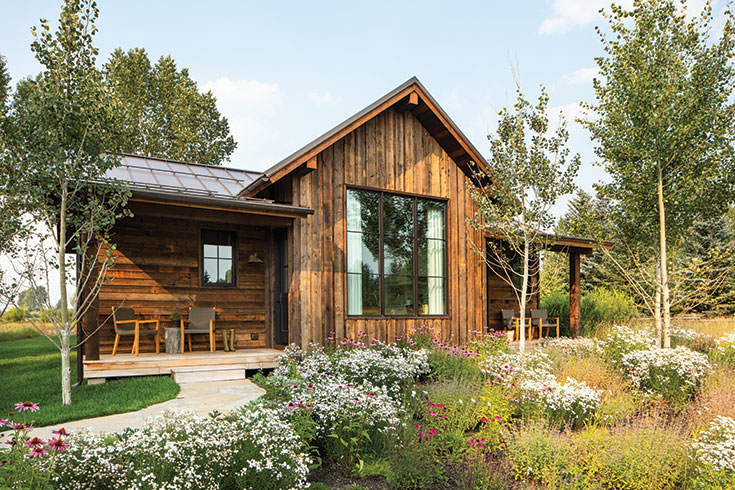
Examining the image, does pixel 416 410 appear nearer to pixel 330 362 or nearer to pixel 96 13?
pixel 330 362

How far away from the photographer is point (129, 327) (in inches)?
331

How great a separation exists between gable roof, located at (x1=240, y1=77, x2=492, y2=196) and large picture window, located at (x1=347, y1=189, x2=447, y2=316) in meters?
1.01

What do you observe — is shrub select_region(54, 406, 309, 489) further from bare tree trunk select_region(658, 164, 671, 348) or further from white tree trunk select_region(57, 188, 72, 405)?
bare tree trunk select_region(658, 164, 671, 348)

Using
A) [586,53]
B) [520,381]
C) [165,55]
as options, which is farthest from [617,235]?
[165,55]

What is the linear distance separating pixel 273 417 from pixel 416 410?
2158mm

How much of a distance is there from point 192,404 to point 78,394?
1.61 metres

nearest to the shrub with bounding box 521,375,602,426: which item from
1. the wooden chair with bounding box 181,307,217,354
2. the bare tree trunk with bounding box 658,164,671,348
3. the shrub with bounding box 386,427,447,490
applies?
the shrub with bounding box 386,427,447,490

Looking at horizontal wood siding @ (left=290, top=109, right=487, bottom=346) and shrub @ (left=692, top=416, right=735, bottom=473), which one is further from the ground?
horizontal wood siding @ (left=290, top=109, right=487, bottom=346)

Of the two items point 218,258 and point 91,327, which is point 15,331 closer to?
point 218,258

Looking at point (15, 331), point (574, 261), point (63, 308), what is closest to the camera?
point (63, 308)

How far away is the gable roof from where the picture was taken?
25.3ft

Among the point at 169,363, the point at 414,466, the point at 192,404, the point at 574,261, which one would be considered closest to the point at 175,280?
the point at 169,363

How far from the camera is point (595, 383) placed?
7000 mm

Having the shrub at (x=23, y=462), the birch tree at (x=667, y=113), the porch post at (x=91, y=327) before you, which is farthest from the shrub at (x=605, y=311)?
the shrub at (x=23, y=462)
